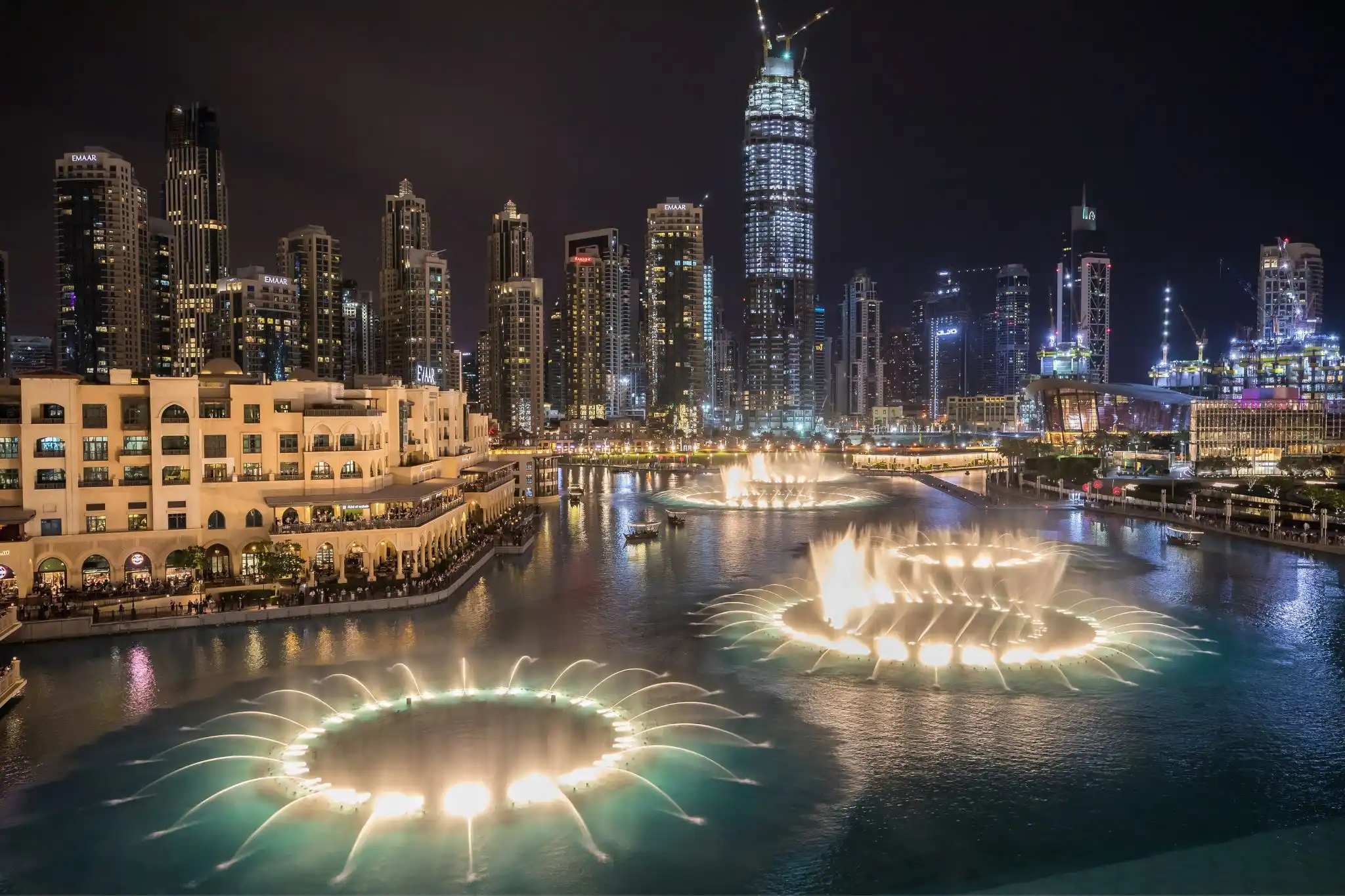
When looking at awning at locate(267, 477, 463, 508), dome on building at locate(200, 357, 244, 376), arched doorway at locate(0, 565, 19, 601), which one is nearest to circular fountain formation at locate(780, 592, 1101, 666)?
awning at locate(267, 477, 463, 508)

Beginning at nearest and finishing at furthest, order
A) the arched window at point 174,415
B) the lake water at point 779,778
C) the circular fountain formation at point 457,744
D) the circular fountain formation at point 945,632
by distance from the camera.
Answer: the lake water at point 779,778 → the circular fountain formation at point 457,744 → the circular fountain formation at point 945,632 → the arched window at point 174,415

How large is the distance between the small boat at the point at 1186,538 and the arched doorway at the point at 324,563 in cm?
5306

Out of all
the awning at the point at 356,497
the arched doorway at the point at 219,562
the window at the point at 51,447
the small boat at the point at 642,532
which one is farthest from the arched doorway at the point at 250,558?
the small boat at the point at 642,532

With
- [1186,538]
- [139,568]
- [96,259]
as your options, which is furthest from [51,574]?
[96,259]

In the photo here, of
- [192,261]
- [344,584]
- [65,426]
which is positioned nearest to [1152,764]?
[344,584]

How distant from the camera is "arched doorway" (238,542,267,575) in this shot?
44.7 metres

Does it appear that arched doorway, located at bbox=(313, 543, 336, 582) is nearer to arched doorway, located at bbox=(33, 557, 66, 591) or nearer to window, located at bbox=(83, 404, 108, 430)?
arched doorway, located at bbox=(33, 557, 66, 591)

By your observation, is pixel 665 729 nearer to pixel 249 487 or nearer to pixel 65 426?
pixel 249 487

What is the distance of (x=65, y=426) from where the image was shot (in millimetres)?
41938

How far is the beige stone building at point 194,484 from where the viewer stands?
136 ft

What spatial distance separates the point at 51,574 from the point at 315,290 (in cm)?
15932

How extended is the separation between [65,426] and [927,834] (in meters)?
41.0

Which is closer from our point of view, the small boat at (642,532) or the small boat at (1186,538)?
the small boat at (1186,538)

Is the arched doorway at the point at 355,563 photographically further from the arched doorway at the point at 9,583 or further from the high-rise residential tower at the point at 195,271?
the high-rise residential tower at the point at 195,271
